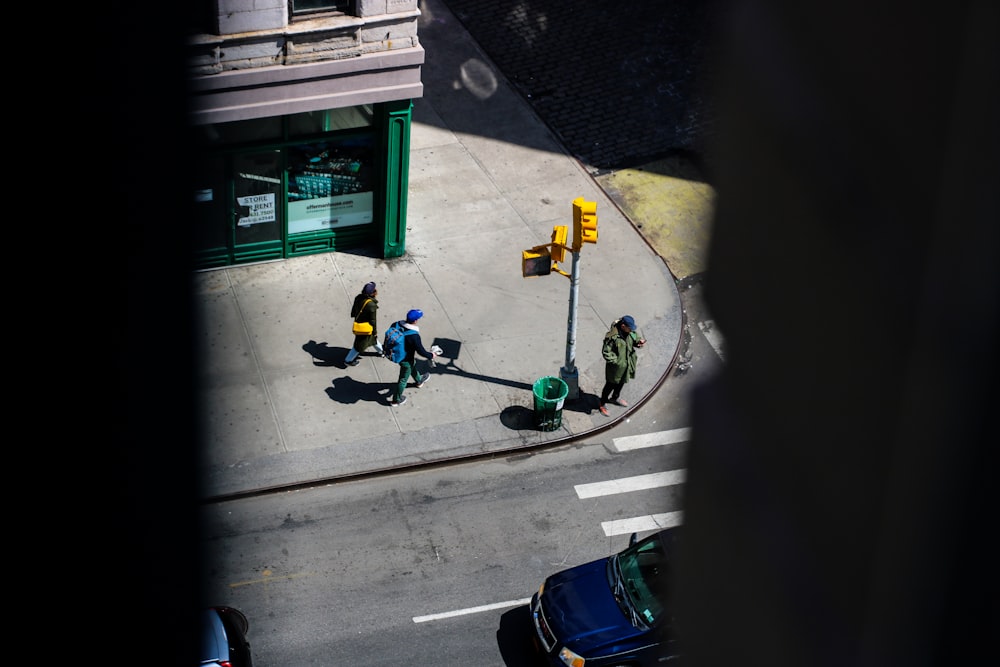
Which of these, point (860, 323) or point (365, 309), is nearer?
point (860, 323)

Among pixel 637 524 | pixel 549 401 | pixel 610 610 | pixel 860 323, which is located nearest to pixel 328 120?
pixel 549 401

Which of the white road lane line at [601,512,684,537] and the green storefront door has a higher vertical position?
the green storefront door

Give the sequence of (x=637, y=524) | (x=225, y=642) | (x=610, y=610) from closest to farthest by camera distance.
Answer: (x=225, y=642)
(x=610, y=610)
(x=637, y=524)

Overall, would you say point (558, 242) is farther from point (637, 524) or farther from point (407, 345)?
point (637, 524)

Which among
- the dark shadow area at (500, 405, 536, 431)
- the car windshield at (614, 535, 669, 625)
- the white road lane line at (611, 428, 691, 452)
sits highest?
the car windshield at (614, 535, 669, 625)

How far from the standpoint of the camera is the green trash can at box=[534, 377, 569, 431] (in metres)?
16.3

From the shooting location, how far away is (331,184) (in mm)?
19156

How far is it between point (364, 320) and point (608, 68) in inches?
402

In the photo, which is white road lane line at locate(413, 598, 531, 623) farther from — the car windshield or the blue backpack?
the blue backpack

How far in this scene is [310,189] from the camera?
1906 centimetres

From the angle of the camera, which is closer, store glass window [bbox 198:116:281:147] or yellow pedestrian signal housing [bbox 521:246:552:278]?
yellow pedestrian signal housing [bbox 521:246:552:278]

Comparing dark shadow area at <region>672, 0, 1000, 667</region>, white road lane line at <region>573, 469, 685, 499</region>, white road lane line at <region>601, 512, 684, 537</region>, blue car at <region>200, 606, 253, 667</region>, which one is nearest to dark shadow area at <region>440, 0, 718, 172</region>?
white road lane line at <region>573, 469, 685, 499</region>

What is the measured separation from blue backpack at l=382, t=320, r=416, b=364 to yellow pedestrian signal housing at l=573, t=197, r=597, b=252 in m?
2.49

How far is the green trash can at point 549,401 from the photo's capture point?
53.6ft
